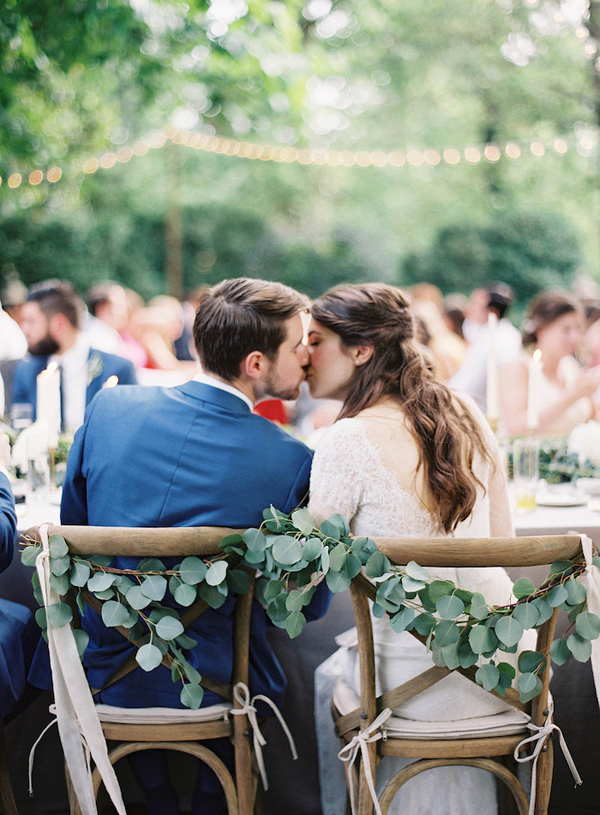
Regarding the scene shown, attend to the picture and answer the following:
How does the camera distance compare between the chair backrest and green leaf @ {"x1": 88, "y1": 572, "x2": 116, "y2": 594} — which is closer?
the chair backrest

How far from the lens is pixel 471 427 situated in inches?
71.7

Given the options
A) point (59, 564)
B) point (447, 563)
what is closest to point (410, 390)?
point (447, 563)

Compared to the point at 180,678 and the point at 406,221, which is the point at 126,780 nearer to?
the point at 180,678

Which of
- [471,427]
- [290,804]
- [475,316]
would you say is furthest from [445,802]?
[475,316]

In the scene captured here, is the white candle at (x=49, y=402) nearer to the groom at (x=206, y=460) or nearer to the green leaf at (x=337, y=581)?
the groom at (x=206, y=460)

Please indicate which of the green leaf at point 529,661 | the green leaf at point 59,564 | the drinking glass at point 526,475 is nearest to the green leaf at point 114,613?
the green leaf at point 59,564

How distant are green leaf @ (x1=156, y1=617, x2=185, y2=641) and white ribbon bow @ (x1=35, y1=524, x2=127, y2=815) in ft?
0.58

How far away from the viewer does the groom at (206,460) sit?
5.50 ft

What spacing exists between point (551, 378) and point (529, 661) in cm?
268

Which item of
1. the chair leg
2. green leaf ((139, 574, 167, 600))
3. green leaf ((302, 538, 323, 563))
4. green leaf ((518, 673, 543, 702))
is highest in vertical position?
green leaf ((302, 538, 323, 563))

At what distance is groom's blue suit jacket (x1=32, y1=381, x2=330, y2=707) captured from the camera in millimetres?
1673

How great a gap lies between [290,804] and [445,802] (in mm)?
627

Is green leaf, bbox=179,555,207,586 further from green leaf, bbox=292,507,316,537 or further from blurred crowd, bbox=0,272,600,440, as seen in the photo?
blurred crowd, bbox=0,272,600,440

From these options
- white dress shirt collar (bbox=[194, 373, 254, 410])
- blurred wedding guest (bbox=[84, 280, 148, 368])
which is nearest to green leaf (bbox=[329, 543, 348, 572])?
white dress shirt collar (bbox=[194, 373, 254, 410])
